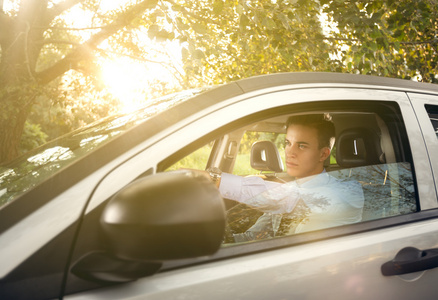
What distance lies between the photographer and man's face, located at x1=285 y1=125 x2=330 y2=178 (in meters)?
2.43

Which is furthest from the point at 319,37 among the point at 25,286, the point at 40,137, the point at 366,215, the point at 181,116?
the point at 40,137

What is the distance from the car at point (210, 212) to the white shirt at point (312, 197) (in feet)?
0.14

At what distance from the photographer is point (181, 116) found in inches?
61.2

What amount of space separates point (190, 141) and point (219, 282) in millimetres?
424

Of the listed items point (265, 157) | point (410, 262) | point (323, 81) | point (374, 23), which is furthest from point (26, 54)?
point (410, 262)

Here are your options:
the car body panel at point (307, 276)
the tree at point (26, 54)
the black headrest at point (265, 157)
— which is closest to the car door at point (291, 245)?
the car body panel at point (307, 276)

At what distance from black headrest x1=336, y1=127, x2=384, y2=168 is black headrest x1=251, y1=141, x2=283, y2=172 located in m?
0.42

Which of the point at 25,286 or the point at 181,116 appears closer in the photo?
the point at 25,286

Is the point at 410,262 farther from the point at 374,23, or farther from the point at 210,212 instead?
the point at 374,23

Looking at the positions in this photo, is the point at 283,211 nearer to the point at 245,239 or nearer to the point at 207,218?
the point at 245,239

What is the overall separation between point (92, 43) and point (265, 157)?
25.7 ft

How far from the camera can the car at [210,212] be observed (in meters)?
1.21

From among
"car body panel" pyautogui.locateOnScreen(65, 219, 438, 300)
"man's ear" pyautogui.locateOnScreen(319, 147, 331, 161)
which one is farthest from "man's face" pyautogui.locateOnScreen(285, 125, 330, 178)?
"car body panel" pyautogui.locateOnScreen(65, 219, 438, 300)

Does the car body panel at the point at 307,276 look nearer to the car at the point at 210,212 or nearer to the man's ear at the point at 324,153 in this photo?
the car at the point at 210,212
